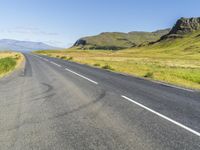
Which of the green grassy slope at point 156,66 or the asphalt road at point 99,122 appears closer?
the asphalt road at point 99,122

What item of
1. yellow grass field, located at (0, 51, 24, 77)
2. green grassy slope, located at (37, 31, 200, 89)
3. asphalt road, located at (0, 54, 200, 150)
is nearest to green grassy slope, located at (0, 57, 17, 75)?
yellow grass field, located at (0, 51, 24, 77)

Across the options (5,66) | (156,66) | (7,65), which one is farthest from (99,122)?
(156,66)

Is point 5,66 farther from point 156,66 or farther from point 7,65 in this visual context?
point 156,66

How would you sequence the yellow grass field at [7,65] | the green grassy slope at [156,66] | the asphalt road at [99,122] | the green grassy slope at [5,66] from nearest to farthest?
the asphalt road at [99,122] < the green grassy slope at [156,66] < the yellow grass field at [7,65] < the green grassy slope at [5,66]

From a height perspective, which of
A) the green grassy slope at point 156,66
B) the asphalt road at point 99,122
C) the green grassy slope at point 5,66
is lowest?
the green grassy slope at point 156,66

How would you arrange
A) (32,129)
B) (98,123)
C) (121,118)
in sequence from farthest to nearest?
(121,118), (98,123), (32,129)

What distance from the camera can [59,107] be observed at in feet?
33.7

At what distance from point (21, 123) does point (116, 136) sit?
275cm

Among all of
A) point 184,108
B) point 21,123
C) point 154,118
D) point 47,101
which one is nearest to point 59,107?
point 47,101

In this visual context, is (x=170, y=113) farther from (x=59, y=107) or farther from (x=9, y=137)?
(x=9, y=137)

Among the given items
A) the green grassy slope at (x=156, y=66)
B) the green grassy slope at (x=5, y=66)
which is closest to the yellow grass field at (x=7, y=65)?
the green grassy slope at (x=5, y=66)

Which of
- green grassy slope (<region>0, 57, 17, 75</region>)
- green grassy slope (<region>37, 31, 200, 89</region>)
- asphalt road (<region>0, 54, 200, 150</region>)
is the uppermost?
asphalt road (<region>0, 54, 200, 150</region>)

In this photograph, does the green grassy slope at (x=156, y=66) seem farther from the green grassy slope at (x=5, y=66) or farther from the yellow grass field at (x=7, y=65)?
the green grassy slope at (x=5, y=66)

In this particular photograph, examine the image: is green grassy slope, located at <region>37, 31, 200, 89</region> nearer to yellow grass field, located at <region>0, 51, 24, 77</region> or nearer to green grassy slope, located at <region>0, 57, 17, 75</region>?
yellow grass field, located at <region>0, 51, 24, 77</region>
